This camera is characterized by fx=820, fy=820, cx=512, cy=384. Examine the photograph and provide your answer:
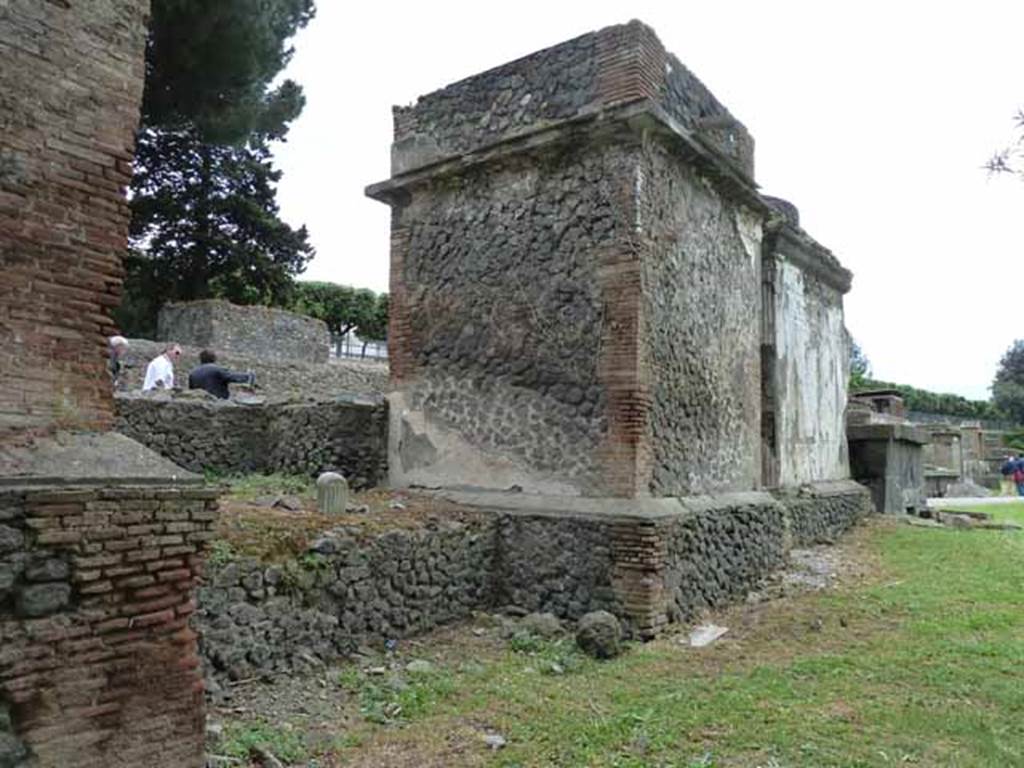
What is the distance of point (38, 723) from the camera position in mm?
2979

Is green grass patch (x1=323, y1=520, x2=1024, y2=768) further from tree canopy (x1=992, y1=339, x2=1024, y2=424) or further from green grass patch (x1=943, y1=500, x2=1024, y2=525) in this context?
tree canopy (x1=992, y1=339, x2=1024, y2=424)

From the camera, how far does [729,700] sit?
199 inches

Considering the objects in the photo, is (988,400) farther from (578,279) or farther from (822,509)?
(578,279)

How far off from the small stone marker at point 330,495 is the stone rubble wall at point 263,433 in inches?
77.4

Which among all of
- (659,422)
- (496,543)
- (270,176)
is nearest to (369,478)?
(496,543)

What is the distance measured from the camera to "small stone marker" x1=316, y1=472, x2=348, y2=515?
669 cm

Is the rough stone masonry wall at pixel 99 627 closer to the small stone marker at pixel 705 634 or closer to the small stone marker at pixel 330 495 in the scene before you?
the small stone marker at pixel 330 495

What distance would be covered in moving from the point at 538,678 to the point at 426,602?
136cm

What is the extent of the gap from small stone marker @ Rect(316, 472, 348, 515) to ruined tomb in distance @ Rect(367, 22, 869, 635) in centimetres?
148

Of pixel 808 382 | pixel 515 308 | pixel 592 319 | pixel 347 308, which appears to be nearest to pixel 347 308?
pixel 347 308

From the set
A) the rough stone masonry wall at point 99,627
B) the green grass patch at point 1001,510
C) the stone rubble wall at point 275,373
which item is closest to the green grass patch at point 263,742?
the rough stone masonry wall at point 99,627

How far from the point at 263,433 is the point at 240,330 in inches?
340

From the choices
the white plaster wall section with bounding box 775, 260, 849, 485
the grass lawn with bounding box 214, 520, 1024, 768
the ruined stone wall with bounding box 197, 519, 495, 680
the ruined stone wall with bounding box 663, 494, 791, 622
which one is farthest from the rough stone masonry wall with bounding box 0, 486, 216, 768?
the white plaster wall section with bounding box 775, 260, 849, 485

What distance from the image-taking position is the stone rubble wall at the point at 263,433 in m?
8.84
